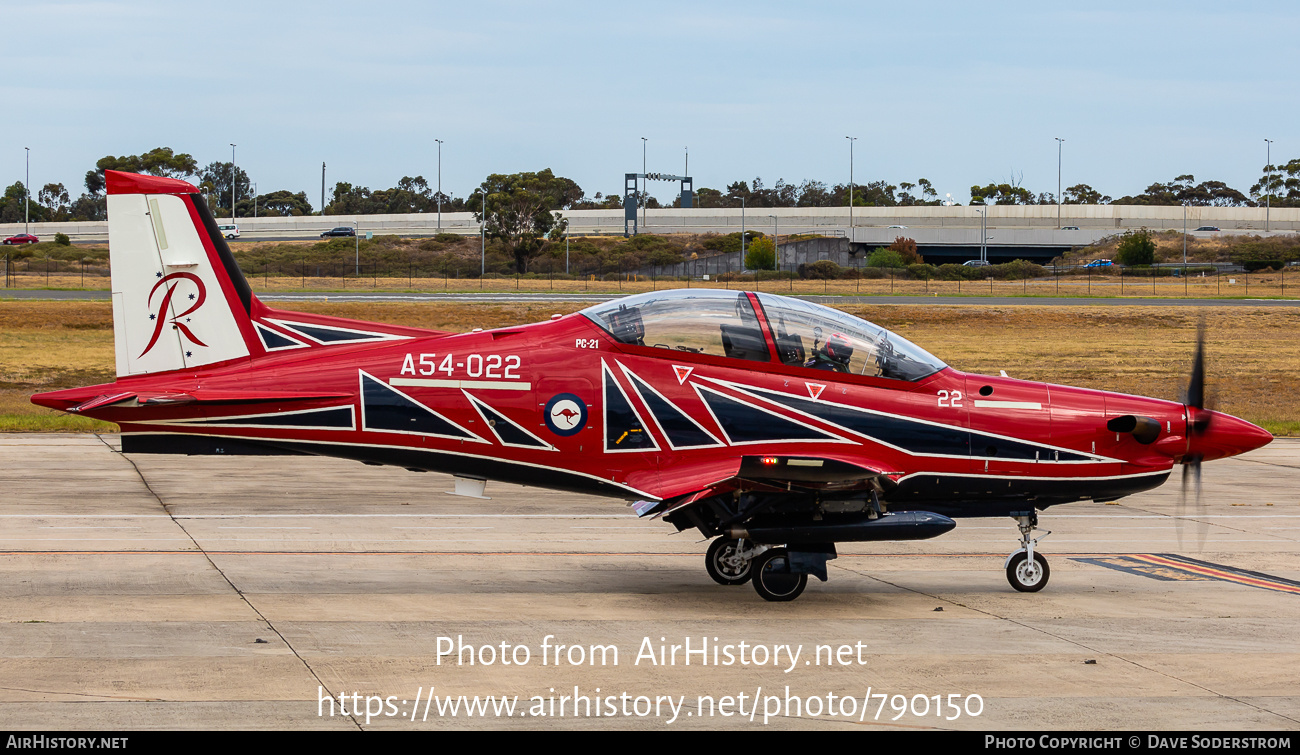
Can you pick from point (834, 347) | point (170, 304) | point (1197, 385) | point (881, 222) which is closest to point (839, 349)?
point (834, 347)

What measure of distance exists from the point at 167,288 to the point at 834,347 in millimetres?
6585

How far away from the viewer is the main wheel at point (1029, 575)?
12008 mm

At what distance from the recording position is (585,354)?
11328 millimetres

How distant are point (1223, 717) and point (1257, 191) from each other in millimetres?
189599

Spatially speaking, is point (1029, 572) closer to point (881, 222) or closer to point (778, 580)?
point (778, 580)

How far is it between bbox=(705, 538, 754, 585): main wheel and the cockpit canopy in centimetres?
205

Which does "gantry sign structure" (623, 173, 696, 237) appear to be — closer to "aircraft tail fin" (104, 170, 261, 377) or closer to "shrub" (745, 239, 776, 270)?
"shrub" (745, 239, 776, 270)

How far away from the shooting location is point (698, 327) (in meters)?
11.3

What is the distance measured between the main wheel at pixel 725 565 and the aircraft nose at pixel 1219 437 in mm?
4388

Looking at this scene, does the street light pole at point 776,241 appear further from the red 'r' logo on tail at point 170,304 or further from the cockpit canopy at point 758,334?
the red 'r' logo on tail at point 170,304

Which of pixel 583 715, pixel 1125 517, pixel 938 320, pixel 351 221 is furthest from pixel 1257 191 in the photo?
pixel 583 715

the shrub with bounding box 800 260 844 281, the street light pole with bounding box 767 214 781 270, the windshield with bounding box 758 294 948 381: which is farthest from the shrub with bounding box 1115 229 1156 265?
the windshield with bounding box 758 294 948 381

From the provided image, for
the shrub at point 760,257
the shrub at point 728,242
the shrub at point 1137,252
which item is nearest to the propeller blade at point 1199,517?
the shrub at point 760,257
